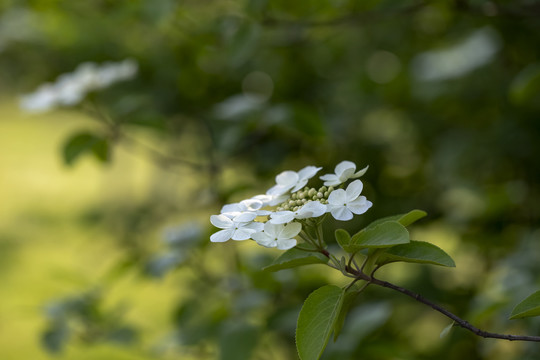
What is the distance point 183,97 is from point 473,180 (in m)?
0.99

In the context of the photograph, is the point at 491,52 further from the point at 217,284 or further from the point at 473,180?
the point at 217,284

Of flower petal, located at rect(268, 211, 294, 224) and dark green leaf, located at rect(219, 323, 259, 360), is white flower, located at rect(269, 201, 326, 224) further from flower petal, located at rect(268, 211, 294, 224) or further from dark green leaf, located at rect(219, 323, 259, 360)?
dark green leaf, located at rect(219, 323, 259, 360)

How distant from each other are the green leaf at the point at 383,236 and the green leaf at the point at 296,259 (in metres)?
0.04

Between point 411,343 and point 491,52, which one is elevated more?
point 491,52

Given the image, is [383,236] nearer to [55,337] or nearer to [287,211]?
[287,211]

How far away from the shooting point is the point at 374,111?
1971 millimetres

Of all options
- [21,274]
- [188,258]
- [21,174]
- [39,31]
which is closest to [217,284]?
[188,258]

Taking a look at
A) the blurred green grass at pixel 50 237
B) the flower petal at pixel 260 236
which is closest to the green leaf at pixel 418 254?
the flower petal at pixel 260 236

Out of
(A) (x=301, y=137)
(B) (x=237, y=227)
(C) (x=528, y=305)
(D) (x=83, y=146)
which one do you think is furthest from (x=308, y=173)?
(A) (x=301, y=137)

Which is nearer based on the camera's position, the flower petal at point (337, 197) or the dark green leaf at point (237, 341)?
the flower petal at point (337, 197)

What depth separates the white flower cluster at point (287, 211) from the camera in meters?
0.61

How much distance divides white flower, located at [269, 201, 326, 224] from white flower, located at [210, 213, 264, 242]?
0.03 metres

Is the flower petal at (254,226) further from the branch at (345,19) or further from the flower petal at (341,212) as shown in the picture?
the branch at (345,19)

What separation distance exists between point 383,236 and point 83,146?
34.3 inches
